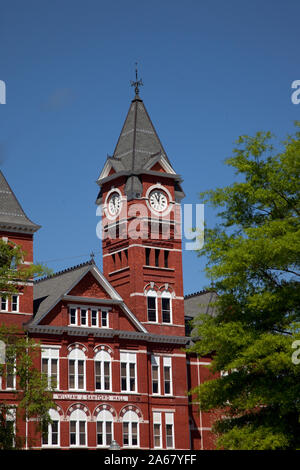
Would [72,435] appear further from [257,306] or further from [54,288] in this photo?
[257,306]

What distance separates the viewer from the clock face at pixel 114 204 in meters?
68.1

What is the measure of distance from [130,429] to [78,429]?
447cm

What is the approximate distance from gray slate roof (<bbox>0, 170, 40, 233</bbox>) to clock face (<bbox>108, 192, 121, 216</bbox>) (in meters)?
8.92

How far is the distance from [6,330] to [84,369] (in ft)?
72.7

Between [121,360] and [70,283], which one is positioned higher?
[70,283]

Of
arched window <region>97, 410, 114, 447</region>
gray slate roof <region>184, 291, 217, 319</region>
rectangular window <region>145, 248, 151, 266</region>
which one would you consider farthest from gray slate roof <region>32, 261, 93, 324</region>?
gray slate roof <region>184, 291, 217, 319</region>

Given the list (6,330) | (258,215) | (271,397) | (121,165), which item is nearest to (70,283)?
(121,165)

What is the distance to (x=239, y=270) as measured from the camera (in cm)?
3497

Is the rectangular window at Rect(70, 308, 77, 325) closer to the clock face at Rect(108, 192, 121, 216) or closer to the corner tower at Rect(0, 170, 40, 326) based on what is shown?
the corner tower at Rect(0, 170, 40, 326)

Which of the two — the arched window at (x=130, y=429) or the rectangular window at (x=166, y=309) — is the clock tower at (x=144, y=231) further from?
the arched window at (x=130, y=429)

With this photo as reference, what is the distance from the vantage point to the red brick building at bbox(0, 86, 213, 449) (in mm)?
59188

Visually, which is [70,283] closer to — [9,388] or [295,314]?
[9,388]

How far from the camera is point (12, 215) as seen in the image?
2422 inches

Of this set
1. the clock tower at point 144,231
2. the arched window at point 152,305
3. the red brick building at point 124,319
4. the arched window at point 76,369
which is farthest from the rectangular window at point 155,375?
the arched window at point 76,369
